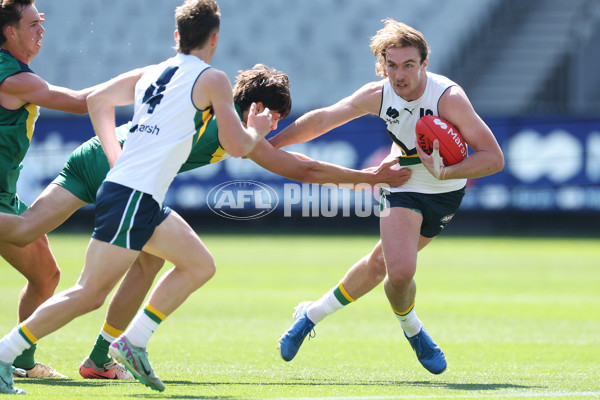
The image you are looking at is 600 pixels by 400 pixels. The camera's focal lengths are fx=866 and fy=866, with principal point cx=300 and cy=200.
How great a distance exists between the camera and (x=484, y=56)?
26281 mm

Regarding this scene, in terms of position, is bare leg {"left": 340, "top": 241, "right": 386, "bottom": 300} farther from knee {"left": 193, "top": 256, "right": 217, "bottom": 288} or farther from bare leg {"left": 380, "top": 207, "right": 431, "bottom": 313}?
knee {"left": 193, "top": 256, "right": 217, "bottom": 288}

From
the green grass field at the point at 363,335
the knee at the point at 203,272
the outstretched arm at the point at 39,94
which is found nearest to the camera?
the knee at the point at 203,272

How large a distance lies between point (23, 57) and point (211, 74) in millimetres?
1778

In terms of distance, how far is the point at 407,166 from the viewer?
21.5 ft

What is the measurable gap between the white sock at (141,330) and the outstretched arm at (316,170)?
5.17 ft

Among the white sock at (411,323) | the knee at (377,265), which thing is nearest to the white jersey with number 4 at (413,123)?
the knee at (377,265)

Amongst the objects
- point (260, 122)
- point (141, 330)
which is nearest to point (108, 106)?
point (260, 122)

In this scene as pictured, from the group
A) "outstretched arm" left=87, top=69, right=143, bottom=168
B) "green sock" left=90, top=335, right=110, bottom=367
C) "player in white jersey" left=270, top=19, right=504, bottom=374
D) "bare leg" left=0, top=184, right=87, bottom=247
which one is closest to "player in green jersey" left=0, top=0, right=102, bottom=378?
"bare leg" left=0, top=184, right=87, bottom=247

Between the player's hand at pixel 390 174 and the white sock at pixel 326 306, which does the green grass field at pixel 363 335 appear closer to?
the white sock at pixel 326 306

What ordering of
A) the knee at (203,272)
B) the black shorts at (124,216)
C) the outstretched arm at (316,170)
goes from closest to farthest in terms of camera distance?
the black shorts at (124,216), the knee at (203,272), the outstretched arm at (316,170)

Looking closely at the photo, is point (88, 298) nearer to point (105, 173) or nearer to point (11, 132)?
point (105, 173)

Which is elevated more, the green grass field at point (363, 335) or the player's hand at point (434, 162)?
the player's hand at point (434, 162)

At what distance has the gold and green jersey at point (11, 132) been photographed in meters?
5.89

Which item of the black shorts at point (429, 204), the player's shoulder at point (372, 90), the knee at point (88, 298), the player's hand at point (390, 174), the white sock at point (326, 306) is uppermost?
the player's shoulder at point (372, 90)
